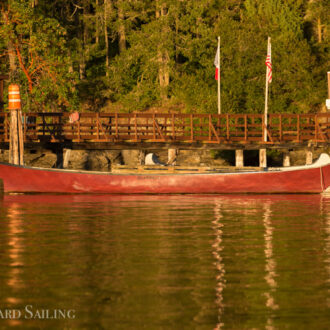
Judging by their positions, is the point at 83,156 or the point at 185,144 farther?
the point at 83,156

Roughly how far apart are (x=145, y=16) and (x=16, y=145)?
24.9 metres

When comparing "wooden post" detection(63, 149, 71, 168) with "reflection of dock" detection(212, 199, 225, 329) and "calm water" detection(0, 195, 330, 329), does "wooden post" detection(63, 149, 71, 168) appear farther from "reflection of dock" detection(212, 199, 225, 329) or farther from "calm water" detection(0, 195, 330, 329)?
"reflection of dock" detection(212, 199, 225, 329)

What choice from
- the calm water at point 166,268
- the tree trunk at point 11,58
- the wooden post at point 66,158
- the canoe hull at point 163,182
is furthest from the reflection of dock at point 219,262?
the tree trunk at point 11,58

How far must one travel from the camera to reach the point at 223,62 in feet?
169

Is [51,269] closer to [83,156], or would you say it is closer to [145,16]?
[83,156]

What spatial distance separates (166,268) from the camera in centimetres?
1570

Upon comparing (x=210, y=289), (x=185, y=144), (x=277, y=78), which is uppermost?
(x=277, y=78)

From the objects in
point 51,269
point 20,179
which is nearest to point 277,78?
point 20,179

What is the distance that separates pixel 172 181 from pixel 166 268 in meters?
19.2

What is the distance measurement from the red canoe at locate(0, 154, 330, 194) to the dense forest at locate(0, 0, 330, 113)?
43.8 ft

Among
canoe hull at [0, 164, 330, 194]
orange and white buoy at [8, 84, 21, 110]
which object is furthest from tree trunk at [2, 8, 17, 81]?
canoe hull at [0, 164, 330, 194]

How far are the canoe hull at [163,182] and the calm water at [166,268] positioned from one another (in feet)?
24.8

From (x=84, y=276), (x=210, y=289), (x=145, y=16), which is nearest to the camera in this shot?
(x=210, y=289)

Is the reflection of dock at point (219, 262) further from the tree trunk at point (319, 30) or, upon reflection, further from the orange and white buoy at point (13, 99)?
the tree trunk at point (319, 30)
